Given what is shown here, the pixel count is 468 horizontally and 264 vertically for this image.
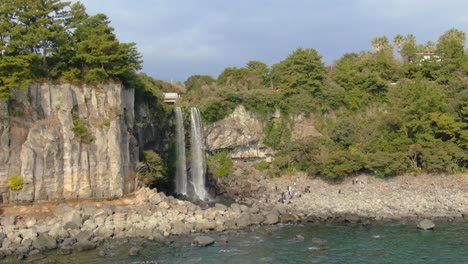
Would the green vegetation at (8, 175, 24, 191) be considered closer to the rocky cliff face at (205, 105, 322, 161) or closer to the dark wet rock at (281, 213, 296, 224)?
the dark wet rock at (281, 213, 296, 224)

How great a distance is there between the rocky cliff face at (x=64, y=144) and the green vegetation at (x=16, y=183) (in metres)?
0.30

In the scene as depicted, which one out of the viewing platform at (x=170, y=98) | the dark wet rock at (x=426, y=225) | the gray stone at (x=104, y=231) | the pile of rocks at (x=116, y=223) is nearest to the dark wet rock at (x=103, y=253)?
the pile of rocks at (x=116, y=223)

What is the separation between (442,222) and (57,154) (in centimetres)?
2865

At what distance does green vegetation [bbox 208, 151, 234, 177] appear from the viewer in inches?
1914

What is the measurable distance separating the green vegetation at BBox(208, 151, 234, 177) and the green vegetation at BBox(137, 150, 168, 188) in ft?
26.0

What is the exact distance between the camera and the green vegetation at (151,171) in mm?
38534

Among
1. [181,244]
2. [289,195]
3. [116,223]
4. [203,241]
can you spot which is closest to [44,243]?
[116,223]

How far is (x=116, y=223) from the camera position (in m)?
31.4

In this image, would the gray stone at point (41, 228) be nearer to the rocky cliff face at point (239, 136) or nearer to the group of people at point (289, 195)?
the group of people at point (289, 195)

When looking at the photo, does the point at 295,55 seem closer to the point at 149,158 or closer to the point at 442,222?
the point at 149,158

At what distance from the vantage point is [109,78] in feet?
124

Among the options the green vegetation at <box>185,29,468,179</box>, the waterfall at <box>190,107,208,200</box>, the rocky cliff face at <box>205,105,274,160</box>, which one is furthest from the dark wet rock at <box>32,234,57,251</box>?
the green vegetation at <box>185,29,468,179</box>

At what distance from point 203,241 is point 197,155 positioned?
19489 millimetres

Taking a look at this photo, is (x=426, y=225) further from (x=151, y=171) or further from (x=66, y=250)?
(x=66, y=250)
